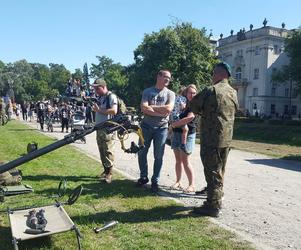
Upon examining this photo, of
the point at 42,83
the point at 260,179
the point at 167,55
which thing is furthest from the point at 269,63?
the point at 260,179

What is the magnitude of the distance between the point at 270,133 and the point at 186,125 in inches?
1203

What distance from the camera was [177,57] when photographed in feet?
132

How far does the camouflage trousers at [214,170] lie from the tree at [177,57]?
31.3 meters

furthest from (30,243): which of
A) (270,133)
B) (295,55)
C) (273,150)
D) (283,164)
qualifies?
(295,55)

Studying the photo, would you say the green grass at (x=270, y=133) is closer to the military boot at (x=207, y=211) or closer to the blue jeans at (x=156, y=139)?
the blue jeans at (x=156, y=139)

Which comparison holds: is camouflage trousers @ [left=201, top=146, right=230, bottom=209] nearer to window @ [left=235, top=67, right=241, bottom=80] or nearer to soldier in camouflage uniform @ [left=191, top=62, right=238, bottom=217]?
Answer: soldier in camouflage uniform @ [left=191, top=62, right=238, bottom=217]

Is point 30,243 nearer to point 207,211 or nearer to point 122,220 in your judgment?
point 122,220

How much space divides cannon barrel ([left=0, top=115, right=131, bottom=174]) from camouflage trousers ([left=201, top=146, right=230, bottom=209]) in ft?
4.82

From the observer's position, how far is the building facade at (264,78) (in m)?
77.5

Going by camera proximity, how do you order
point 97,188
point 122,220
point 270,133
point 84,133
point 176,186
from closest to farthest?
point 84,133
point 122,220
point 97,188
point 176,186
point 270,133

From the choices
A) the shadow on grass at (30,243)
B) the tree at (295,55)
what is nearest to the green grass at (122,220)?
the shadow on grass at (30,243)

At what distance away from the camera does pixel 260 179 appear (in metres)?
10.2

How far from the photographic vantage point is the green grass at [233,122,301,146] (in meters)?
32.9

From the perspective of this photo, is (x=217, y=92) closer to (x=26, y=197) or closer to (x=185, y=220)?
(x=185, y=220)
